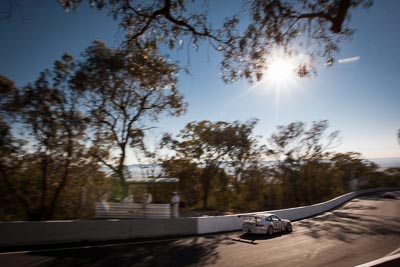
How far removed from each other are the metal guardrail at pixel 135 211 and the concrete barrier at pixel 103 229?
1.91 meters

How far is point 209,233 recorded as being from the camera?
57.8 ft

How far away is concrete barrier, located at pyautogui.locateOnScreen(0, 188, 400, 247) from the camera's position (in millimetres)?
12602

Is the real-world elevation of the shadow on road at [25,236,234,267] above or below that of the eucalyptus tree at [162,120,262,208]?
below

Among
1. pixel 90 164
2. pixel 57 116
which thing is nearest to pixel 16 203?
pixel 90 164

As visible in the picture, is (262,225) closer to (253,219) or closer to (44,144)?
(253,219)

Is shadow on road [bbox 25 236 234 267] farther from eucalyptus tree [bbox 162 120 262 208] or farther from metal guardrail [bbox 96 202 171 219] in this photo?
eucalyptus tree [bbox 162 120 262 208]

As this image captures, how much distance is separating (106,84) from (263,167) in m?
26.6

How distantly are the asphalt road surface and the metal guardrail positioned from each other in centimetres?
321

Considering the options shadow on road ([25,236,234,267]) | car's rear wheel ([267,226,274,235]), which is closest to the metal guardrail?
shadow on road ([25,236,234,267])

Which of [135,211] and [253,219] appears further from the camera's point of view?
[135,211]

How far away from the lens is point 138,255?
1109 centimetres

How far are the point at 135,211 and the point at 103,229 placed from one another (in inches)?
164

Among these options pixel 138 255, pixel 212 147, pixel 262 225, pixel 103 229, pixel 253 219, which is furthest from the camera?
pixel 212 147

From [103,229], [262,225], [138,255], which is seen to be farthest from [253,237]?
[103,229]
